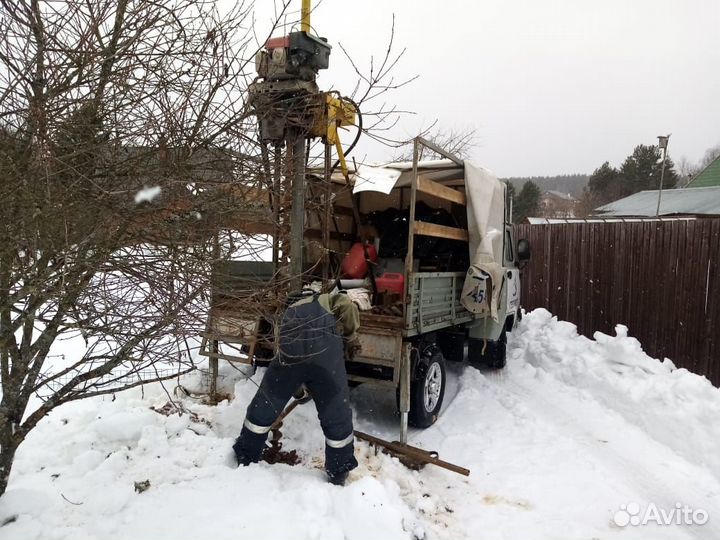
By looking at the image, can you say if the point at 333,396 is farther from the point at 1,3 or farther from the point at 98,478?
the point at 1,3

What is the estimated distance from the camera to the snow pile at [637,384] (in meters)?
5.59

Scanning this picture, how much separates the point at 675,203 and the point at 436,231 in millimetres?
23203

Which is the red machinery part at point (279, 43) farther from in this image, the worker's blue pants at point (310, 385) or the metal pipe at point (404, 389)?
the metal pipe at point (404, 389)

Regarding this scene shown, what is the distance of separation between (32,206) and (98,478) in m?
2.25

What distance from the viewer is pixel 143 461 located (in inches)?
154

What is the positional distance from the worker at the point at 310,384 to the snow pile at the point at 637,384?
13.0 feet

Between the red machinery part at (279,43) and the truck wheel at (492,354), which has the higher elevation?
the red machinery part at (279,43)

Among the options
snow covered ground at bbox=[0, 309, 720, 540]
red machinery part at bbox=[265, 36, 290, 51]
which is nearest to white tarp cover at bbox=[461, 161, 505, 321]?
snow covered ground at bbox=[0, 309, 720, 540]

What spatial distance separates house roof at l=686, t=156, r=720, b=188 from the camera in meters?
27.9

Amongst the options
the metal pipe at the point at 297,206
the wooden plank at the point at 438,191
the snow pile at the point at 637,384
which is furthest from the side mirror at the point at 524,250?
the metal pipe at the point at 297,206

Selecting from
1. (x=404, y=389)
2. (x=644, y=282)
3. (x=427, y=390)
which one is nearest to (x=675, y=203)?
(x=644, y=282)

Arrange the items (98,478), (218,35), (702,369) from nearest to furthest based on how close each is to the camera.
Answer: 1. (218,35)
2. (98,478)
3. (702,369)

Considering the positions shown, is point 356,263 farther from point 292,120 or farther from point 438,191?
point 292,120

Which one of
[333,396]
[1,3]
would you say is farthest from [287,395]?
[1,3]
